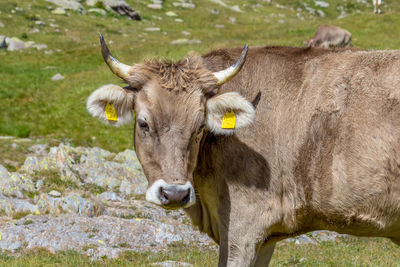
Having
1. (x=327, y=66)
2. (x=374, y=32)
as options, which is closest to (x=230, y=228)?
(x=327, y=66)

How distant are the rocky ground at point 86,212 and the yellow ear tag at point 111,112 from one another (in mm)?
4696

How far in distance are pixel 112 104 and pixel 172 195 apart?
5.25 feet

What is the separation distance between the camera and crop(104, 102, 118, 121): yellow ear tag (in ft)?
21.3

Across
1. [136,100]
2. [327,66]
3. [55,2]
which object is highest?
[327,66]

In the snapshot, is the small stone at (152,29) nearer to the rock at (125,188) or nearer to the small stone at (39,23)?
the small stone at (39,23)

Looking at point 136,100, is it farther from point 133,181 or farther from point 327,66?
point 133,181

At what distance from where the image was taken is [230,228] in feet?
21.0

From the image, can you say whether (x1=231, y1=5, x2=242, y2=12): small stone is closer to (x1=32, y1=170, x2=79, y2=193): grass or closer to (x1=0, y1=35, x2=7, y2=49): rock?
(x1=0, y1=35, x2=7, y2=49): rock

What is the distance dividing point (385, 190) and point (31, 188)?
11.2 m

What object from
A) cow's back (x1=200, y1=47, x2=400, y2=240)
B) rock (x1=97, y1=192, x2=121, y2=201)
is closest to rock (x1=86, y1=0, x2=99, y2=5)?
rock (x1=97, y1=192, x2=121, y2=201)

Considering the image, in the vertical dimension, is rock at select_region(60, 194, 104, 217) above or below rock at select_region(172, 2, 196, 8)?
above

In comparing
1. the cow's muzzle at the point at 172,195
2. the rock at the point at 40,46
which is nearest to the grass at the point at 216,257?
the cow's muzzle at the point at 172,195

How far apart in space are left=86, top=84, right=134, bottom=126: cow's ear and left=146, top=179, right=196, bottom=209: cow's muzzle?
1.24 metres

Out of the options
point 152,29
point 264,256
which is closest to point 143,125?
point 264,256
